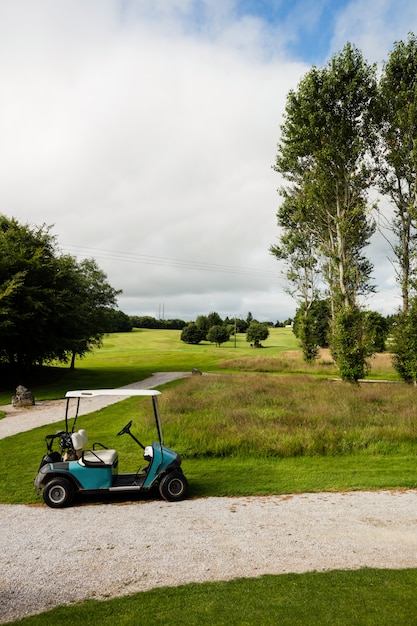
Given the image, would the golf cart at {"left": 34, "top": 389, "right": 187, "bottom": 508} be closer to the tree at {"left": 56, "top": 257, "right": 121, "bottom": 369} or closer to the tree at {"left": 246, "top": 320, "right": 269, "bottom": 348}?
the tree at {"left": 56, "top": 257, "right": 121, "bottom": 369}

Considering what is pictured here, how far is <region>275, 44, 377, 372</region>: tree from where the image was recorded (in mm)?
31594

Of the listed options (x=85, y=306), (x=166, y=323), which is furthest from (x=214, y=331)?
(x=166, y=323)

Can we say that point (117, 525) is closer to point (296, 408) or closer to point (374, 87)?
point (296, 408)

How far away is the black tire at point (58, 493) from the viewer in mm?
10398

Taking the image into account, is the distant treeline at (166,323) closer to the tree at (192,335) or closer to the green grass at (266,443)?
the tree at (192,335)

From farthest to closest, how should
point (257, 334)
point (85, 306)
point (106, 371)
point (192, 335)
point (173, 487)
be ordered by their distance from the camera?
point (192, 335) → point (257, 334) → point (106, 371) → point (85, 306) → point (173, 487)

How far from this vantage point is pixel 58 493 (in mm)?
10461

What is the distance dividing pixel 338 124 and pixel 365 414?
75.6ft

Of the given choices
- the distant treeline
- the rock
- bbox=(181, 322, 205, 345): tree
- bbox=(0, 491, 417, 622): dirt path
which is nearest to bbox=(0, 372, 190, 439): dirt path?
the rock

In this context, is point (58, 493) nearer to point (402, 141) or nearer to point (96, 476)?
point (96, 476)

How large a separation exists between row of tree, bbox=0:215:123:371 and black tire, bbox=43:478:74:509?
21.9 m

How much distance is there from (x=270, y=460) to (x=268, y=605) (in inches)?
336

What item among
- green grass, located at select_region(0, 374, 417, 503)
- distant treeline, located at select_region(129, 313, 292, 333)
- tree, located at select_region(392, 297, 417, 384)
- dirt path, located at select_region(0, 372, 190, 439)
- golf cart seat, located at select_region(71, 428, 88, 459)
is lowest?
dirt path, located at select_region(0, 372, 190, 439)

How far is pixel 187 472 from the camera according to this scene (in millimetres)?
13234
